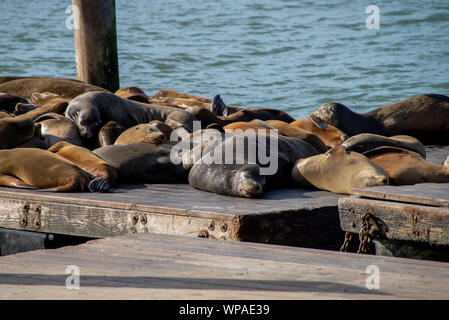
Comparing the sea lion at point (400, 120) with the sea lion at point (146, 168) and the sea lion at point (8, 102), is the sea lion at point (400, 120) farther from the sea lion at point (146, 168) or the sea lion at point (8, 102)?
the sea lion at point (8, 102)

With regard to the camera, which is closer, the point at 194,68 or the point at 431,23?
the point at 194,68

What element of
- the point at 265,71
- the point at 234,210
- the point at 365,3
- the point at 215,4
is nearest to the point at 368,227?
the point at 234,210

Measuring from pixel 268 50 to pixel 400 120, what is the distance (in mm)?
13476

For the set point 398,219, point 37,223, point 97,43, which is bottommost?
point 37,223

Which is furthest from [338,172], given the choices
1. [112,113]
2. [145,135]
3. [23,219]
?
[112,113]

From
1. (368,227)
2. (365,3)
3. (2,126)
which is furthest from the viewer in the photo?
(365,3)

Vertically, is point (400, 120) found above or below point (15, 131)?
below

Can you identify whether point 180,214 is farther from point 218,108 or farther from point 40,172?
point 218,108

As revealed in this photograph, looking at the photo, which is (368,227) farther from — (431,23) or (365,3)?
(365,3)

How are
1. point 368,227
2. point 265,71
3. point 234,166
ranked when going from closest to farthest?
point 368,227
point 234,166
point 265,71

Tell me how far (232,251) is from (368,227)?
0.98 metres

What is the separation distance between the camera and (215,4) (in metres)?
26.4

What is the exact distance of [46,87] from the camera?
8.89m

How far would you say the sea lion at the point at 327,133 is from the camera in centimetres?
666
